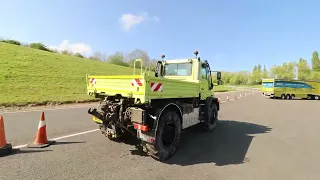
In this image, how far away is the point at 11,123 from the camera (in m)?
7.55

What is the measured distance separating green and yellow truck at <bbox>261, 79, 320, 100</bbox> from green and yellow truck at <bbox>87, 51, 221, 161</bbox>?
30.3 m

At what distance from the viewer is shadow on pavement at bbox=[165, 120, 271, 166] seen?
4840mm

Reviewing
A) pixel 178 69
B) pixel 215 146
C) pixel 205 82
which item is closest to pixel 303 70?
pixel 205 82

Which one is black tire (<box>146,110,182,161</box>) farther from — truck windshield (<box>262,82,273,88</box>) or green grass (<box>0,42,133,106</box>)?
truck windshield (<box>262,82,273,88</box>)

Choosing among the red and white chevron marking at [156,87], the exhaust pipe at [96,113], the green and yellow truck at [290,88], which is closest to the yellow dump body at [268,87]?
the green and yellow truck at [290,88]

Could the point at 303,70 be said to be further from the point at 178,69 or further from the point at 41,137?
the point at 41,137

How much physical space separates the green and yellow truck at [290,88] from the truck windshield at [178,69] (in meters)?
29.7

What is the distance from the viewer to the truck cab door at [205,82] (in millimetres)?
6897

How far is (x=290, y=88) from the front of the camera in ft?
108

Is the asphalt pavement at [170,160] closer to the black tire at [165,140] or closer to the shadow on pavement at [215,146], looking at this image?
the shadow on pavement at [215,146]

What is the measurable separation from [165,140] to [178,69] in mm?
2882

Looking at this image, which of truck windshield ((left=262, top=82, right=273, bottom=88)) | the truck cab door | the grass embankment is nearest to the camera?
the truck cab door

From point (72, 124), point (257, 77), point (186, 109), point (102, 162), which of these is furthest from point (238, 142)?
point (257, 77)

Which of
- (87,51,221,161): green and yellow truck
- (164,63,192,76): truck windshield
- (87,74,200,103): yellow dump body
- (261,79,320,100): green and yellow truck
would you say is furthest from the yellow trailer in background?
(87,74,200,103): yellow dump body
